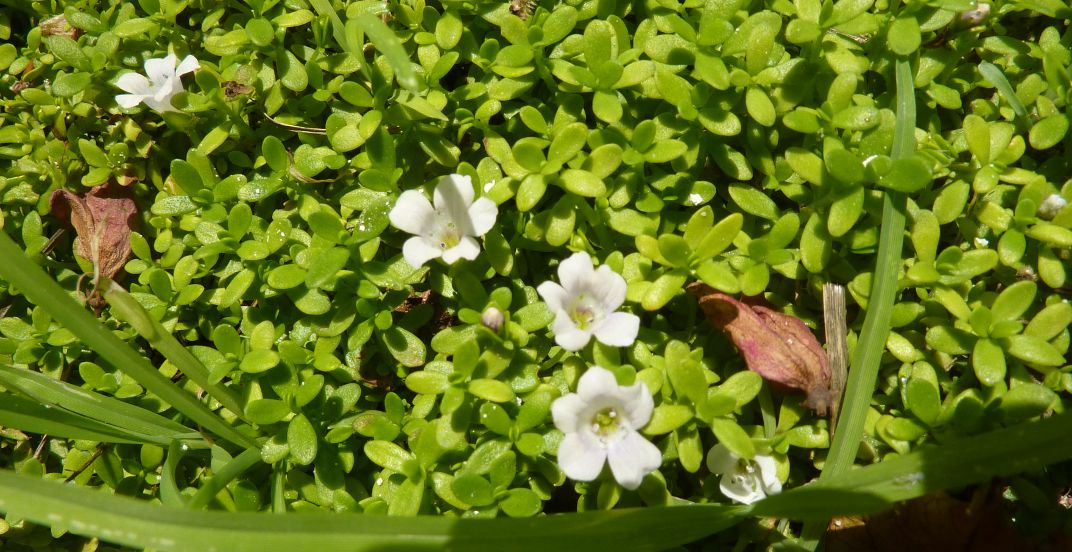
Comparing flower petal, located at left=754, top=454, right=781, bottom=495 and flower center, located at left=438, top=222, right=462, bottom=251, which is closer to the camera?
flower petal, located at left=754, top=454, right=781, bottom=495

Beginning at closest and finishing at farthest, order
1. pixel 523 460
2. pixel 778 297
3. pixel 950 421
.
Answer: pixel 950 421 → pixel 523 460 → pixel 778 297

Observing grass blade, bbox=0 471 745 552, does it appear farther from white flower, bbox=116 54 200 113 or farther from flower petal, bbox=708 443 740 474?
white flower, bbox=116 54 200 113

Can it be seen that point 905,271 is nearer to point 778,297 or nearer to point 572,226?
point 778,297

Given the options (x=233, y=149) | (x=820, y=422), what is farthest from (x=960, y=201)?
(x=233, y=149)

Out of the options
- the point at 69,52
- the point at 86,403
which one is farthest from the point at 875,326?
the point at 69,52

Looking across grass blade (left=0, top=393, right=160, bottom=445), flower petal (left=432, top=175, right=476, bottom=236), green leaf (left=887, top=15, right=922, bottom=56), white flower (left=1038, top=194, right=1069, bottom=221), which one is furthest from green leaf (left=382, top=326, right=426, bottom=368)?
white flower (left=1038, top=194, right=1069, bottom=221)
